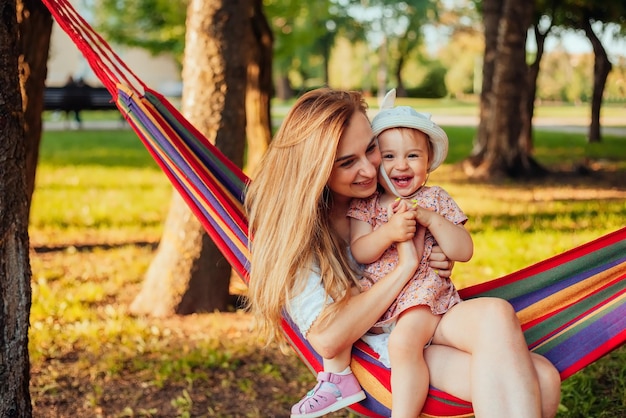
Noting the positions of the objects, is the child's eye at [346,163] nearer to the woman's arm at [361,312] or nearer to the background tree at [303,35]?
the woman's arm at [361,312]

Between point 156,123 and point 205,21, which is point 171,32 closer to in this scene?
point 205,21

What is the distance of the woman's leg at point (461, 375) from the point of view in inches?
72.6

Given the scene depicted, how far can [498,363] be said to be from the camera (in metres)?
1.80

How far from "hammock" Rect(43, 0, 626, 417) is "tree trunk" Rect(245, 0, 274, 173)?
2.92m

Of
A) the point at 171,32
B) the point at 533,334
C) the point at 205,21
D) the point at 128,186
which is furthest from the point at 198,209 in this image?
the point at 171,32

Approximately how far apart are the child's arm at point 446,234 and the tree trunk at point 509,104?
271 inches

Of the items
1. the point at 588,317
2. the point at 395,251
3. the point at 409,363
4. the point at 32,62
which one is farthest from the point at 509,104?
the point at 409,363

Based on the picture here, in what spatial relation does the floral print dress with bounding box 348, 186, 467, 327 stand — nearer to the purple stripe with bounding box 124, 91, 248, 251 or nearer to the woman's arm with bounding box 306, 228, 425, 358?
the woman's arm with bounding box 306, 228, 425, 358

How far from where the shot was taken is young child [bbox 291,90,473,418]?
1.92m

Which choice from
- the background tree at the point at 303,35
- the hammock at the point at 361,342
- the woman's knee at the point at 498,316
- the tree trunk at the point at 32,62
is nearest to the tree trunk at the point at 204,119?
the tree trunk at the point at 32,62

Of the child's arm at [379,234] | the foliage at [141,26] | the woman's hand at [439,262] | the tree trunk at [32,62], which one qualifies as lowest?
the woman's hand at [439,262]

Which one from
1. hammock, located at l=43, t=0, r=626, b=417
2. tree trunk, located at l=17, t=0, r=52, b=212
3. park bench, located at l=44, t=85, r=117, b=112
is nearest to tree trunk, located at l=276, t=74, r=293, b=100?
park bench, located at l=44, t=85, r=117, b=112

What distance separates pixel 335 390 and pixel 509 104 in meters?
7.17

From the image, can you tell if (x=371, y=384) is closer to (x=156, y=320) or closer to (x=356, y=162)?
(x=356, y=162)
